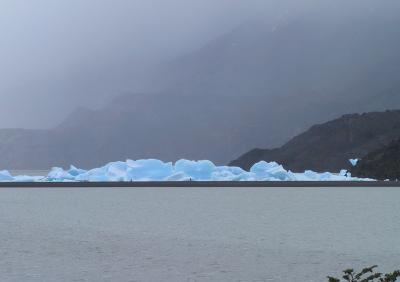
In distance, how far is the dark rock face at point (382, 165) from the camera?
103 metres

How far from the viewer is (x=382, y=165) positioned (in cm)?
10606

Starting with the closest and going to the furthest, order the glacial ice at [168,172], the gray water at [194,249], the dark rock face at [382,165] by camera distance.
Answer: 1. the gray water at [194,249]
2. the glacial ice at [168,172]
3. the dark rock face at [382,165]

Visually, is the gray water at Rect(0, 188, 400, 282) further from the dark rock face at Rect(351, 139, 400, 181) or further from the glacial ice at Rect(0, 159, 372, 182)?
the dark rock face at Rect(351, 139, 400, 181)

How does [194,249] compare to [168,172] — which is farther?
[168,172]

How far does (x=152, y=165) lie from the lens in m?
67.9

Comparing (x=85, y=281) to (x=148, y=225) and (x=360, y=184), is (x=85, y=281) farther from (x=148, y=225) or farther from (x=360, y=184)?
(x=360, y=184)

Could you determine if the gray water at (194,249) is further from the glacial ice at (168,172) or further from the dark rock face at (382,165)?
the dark rock face at (382,165)

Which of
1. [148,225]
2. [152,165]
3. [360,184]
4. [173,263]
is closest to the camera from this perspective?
[173,263]

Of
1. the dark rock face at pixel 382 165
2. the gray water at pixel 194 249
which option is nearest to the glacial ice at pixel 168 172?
the dark rock face at pixel 382 165

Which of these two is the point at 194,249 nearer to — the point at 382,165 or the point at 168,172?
the point at 168,172

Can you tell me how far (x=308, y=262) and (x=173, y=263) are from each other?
10.3 feet

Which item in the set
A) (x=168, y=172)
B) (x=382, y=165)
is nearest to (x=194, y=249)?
(x=168, y=172)

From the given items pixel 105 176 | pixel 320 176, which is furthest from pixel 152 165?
pixel 320 176

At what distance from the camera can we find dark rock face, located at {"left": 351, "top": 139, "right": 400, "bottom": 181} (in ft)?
339
